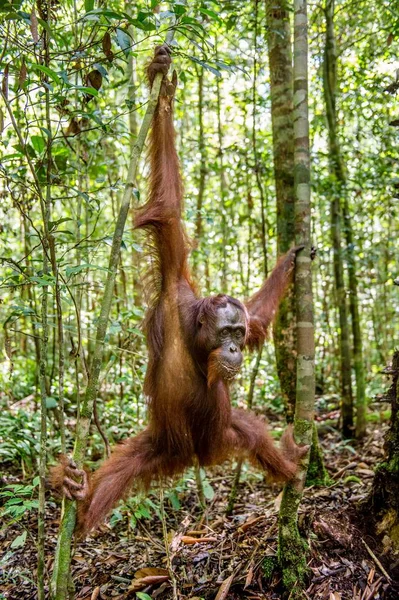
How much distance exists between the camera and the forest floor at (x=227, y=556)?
3240mm

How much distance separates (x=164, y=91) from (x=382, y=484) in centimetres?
292

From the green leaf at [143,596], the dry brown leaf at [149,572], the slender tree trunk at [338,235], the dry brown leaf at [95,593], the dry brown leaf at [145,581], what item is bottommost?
the dry brown leaf at [95,593]

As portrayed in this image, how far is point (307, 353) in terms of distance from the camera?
10.6 feet

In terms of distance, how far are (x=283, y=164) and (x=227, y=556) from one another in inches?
116

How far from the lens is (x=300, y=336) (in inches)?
128

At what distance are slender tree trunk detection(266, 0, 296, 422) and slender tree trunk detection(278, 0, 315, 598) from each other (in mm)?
839

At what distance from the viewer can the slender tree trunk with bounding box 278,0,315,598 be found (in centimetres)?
319

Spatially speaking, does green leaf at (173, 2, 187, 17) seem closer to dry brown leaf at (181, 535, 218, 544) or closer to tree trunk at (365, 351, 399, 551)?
tree trunk at (365, 351, 399, 551)

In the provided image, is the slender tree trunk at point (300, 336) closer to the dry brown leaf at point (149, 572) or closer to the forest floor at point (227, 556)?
the forest floor at point (227, 556)

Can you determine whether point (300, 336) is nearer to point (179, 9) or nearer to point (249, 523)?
point (249, 523)

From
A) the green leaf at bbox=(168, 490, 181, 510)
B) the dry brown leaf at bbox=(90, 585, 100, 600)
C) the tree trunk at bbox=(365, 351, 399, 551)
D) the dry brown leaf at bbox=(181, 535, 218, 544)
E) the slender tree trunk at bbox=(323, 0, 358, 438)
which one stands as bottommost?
the dry brown leaf at bbox=(90, 585, 100, 600)

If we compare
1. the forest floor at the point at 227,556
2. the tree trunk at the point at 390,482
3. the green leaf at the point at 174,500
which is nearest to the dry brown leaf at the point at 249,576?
the forest floor at the point at 227,556

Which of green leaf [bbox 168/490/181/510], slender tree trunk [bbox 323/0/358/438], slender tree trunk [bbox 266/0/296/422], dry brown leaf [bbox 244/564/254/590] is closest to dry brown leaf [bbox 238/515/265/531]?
dry brown leaf [bbox 244/564/254/590]

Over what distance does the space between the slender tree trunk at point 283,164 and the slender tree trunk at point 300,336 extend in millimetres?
839
